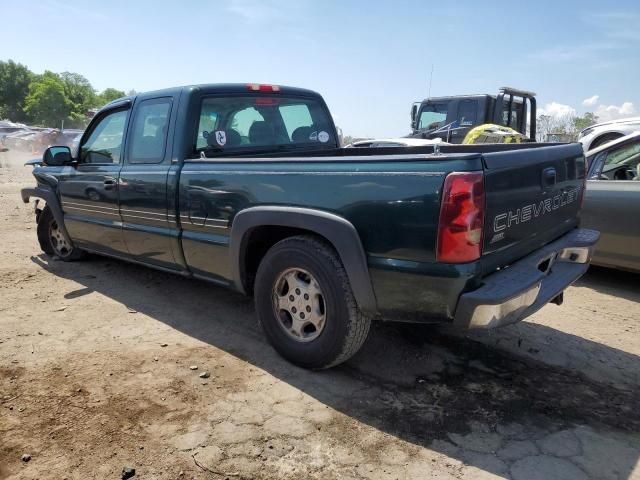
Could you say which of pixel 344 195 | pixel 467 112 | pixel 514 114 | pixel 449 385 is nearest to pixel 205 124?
pixel 344 195

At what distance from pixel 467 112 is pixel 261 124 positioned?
9.17 m

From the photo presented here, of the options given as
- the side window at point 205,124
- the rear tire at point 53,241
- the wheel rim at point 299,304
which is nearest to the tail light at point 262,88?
the side window at point 205,124

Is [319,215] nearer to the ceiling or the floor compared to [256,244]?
nearer to the ceiling

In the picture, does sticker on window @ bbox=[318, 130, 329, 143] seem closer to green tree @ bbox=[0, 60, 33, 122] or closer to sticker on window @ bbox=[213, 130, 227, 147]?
sticker on window @ bbox=[213, 130, 227, 147]

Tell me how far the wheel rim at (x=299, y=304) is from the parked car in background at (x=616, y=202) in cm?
332

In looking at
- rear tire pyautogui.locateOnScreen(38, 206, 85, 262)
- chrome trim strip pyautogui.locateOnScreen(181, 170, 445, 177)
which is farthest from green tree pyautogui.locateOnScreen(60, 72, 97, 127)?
chrome trim strip pyautogui.locateOnScreen(181, 170, 445, 177)

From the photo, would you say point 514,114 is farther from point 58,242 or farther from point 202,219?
point 202,219

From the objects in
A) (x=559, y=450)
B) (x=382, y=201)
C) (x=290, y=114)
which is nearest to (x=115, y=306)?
(x=290, y=114)

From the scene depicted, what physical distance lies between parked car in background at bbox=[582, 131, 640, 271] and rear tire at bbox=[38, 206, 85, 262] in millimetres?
5504

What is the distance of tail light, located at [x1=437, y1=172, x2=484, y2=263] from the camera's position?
2426mm

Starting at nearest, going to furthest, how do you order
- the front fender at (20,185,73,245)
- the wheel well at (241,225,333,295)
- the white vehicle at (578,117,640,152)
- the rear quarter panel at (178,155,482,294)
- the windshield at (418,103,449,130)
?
the rear quarter panel at (178,155,482,294)
the wheel well at (241,225,333,295)
the front fender at (20,185,73,245)
the white vehicle at (578,117,640,152)
the windshield at (418,103,449,130)

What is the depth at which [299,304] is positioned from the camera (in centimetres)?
321

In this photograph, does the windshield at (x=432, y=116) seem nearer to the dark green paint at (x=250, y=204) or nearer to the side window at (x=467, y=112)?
the side window at (x=467, y=112)

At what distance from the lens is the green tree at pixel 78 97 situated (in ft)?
236
